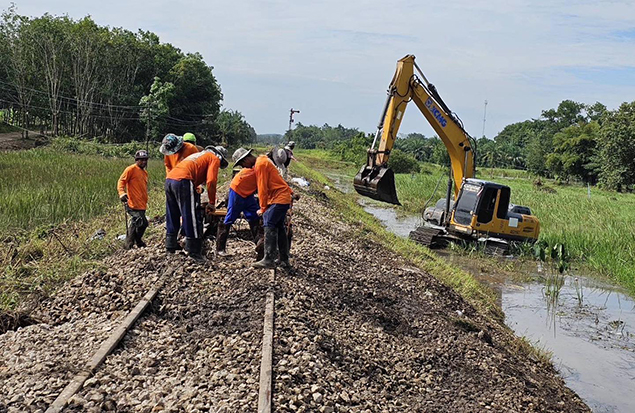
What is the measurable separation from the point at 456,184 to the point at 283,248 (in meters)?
9.99

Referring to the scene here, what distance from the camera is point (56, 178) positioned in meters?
17.0

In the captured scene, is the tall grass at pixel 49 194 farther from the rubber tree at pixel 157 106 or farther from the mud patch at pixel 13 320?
the rubber tree at pixel 157 106

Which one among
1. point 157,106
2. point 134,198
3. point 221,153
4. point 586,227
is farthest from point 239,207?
point 157,106

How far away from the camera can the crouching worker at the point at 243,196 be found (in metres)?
8.01

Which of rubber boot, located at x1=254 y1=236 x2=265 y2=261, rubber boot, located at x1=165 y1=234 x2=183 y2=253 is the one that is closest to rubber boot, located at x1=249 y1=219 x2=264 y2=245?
rubber boot, located at x1=254 y1=236 x2=265 y2=261

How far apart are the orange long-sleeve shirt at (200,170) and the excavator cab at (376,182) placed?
19.7 ft

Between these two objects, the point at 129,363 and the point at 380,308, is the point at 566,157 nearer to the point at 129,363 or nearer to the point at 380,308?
the point at 380,308

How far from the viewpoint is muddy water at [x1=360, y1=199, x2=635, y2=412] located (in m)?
8.09

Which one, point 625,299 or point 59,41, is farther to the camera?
point 59,41

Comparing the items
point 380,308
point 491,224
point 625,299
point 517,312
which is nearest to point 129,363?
point 380,308

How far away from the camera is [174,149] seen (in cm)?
838

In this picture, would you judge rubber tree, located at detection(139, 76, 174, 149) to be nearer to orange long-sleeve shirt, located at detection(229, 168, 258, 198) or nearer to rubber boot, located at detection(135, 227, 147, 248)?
rubber boot, located at detection(135, 227, 147, 248)

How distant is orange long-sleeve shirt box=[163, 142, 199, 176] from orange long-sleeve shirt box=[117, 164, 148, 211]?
0.56m

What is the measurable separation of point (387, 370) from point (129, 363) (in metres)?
2.42
